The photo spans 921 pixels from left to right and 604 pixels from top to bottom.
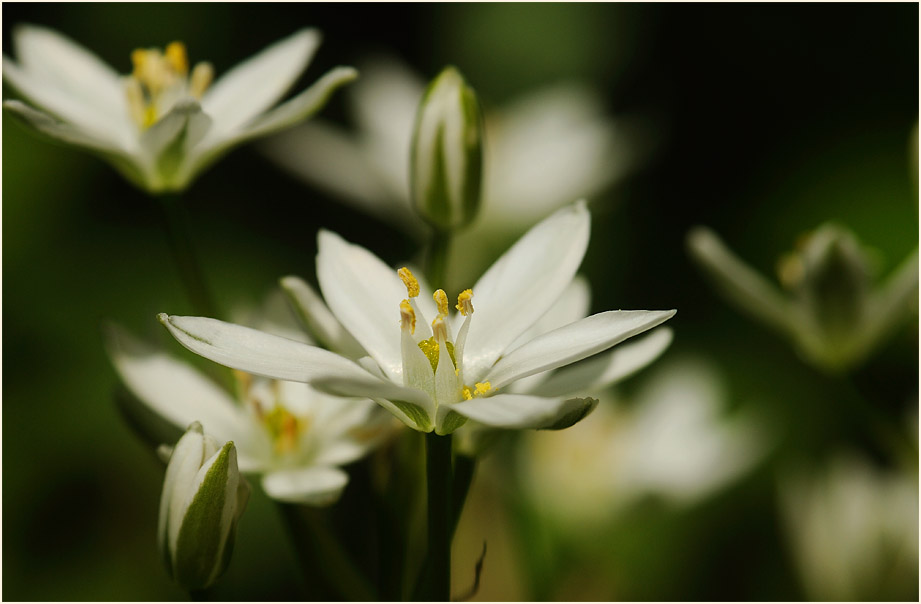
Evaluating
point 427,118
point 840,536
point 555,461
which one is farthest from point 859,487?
point 427,118

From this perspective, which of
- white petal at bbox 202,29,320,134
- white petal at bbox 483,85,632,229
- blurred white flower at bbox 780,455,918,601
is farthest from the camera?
white petal at bbox 483,85,632,229

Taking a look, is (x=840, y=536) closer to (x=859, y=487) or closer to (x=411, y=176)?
(x=859, y=487)

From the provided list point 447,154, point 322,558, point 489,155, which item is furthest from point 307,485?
point 489,155

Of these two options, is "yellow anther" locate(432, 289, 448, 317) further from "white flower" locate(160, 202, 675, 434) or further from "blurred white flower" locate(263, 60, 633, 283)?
"blurred white flower" locate(263, 60, 633, 283)

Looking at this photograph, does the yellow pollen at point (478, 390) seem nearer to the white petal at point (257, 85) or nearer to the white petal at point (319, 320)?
the white petal at point (319, 320)

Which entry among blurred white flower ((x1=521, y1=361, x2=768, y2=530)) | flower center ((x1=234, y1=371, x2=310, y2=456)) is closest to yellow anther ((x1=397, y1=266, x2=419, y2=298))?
flower center ((x1=234, y1=371, x2=310, y2=456))

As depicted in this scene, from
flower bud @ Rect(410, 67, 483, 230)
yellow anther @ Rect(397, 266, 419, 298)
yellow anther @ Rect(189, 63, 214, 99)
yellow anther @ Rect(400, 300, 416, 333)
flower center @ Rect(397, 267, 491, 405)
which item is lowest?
flower center @ Rect(397, 267, 491, 405)

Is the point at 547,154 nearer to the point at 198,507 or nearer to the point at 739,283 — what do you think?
the point at 739,283
